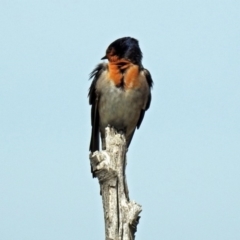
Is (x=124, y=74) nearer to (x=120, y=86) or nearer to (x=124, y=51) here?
Answer: (x=120, y=86)

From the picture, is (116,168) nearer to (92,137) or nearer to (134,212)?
(134,212)

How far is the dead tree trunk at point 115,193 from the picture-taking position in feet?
31.1

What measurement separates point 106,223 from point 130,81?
4.61m

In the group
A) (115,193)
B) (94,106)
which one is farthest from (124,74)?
(115,193)

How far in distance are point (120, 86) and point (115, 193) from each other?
423 centimetres

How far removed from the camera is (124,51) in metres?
14.0

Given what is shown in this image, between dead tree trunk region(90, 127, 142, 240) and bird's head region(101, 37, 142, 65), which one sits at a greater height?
bird's head region(101, 37, 142, 65)

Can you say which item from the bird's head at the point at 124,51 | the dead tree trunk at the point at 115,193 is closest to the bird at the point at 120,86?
the bird's head at the point at 124,51

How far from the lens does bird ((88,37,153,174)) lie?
13.9m

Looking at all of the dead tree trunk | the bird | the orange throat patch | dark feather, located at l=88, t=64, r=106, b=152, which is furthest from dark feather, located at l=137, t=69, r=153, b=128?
the dead tree trunk

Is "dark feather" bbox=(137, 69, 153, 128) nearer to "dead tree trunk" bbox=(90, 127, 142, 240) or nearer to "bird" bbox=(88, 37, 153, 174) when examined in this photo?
"bird" bbox=(88, 37, 153, 174)

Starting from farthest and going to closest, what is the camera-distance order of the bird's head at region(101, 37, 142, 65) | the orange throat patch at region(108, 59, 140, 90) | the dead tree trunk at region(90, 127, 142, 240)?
the bird's head at region(101, 37, 142, 65)
the orange throat patch at region(108, 59, 140, 90)
the dead tree trunk at region(90, 127, 142, 240)

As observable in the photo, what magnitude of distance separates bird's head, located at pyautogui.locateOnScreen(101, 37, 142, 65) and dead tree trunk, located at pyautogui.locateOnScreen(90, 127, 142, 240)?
12.0ft

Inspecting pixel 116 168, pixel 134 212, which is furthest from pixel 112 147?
pixel 134 212
